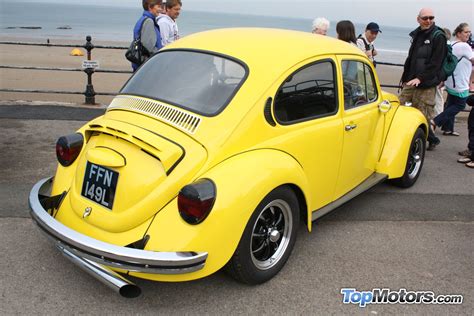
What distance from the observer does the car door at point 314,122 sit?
130 inches

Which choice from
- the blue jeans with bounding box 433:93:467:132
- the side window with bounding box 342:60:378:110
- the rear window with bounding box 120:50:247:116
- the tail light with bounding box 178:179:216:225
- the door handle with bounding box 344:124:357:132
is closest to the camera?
the tail light with bounding box 178:179:216:225

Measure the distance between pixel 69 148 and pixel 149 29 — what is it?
3215 millimetres

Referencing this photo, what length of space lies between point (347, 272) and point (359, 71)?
1.94m

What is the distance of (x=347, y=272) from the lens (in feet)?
11.1

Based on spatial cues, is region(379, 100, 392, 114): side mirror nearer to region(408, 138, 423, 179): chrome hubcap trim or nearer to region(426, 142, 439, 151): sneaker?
region(408, 138, 423, 179): chrome hubcap trim

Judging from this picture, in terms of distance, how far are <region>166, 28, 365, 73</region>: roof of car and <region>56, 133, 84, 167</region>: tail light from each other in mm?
1170

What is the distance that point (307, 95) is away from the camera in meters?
3.51

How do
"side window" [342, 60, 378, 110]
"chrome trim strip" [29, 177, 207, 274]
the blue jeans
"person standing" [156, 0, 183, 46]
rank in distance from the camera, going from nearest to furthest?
"chrome trim strip" [29, 177, 207, 274], "side window" [342, 60, 378, 110], "person standing" [156, 0, 183, 46], the blue jeans

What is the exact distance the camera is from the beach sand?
11.8 metres

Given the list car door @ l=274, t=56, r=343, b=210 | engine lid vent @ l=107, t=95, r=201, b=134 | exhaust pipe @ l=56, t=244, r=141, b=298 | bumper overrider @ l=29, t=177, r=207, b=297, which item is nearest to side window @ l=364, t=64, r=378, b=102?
car door @ l=274, t=56, r=343, b=210

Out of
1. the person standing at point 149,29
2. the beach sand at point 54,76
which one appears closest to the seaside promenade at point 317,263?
the person standing at point 149,29

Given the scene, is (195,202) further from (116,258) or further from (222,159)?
(116,258)

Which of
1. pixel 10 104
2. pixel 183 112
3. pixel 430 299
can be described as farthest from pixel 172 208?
pixel 10 104

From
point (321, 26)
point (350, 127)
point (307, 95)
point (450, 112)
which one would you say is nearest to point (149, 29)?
point (321, 26)
